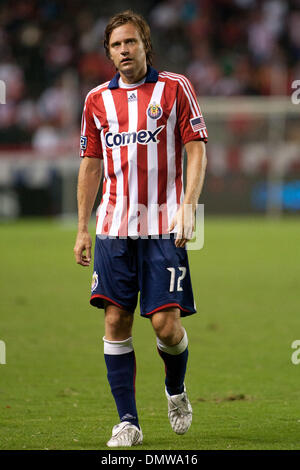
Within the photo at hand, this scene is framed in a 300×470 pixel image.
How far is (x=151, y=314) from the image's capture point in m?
4.55

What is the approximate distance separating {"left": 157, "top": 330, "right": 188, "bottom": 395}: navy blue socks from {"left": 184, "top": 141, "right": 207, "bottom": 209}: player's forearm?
2.43 feet

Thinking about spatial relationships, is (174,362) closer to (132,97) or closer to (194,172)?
(194,172)

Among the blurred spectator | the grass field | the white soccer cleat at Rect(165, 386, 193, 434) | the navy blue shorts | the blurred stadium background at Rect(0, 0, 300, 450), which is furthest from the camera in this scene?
the blurred spectator

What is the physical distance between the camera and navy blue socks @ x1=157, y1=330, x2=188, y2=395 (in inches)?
185

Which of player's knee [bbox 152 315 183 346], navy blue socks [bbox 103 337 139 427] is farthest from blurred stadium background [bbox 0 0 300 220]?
player's knee [bbox 152 315 183 346]

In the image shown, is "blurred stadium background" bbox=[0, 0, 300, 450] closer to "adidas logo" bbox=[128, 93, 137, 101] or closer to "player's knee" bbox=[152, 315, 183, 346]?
"player's knee" bbox=[152, 315, 183, 346]

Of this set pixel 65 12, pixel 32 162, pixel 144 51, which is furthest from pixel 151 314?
pixel 65 12

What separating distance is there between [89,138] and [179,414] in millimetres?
1514

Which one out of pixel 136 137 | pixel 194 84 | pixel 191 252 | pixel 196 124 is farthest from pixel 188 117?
pixel 194 84

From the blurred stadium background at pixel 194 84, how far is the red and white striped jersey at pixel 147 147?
14.6 m

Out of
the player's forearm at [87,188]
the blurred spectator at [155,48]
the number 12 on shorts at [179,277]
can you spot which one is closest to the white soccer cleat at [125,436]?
→ the number 12 on shorts at [179,277]

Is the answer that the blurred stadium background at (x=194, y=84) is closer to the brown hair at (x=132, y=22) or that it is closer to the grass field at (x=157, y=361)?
the grass field at (x=157, y=361)
